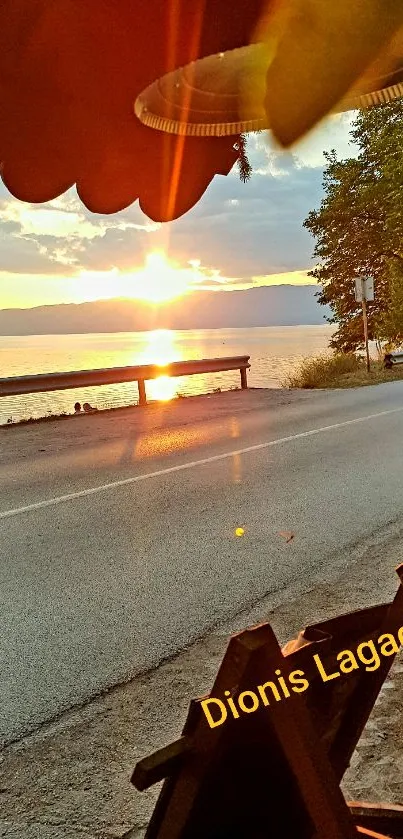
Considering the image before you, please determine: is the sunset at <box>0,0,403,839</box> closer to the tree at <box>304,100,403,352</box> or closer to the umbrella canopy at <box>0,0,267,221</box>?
the umbrella canopy at <box>0,0,267,221</box>

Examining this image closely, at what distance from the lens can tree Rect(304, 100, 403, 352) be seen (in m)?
27.8

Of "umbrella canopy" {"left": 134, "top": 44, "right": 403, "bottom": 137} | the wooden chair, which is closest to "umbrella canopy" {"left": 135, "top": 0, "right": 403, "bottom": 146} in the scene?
"umbrella canopy" {"left": 134, "top": 44, "right": 403, "bottom": 137}

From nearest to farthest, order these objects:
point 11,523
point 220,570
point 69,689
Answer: point 69,689, point 220,570, point 11,523

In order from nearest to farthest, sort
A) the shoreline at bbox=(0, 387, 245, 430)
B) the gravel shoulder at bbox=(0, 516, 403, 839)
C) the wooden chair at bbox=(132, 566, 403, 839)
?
1. the wooden chair at bbox=(132, 566, 403, 839)
2. the gravel shoulder at bbox=(0, 516, 403, 839)
3. the shoreline at bbox=(0, 387, 245, 430)

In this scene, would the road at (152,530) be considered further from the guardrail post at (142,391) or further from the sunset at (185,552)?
the guardrail post at (142,391)

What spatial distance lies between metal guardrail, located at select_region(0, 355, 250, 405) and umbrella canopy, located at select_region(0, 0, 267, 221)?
12.1 meters

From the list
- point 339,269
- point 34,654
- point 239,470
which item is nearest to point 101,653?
point 34,654

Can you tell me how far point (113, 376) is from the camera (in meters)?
15.1

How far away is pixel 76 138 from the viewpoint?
119cm

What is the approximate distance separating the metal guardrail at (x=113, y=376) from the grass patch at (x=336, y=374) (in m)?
2.57

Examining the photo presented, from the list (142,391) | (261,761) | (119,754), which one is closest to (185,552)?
(119,754)

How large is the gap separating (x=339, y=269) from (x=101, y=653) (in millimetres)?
36579

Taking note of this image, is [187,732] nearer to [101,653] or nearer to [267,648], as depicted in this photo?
[267,648]

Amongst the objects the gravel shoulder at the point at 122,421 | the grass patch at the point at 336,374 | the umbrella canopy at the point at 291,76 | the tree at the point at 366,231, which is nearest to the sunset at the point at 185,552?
the umbrella canopy at the point at 291,76
